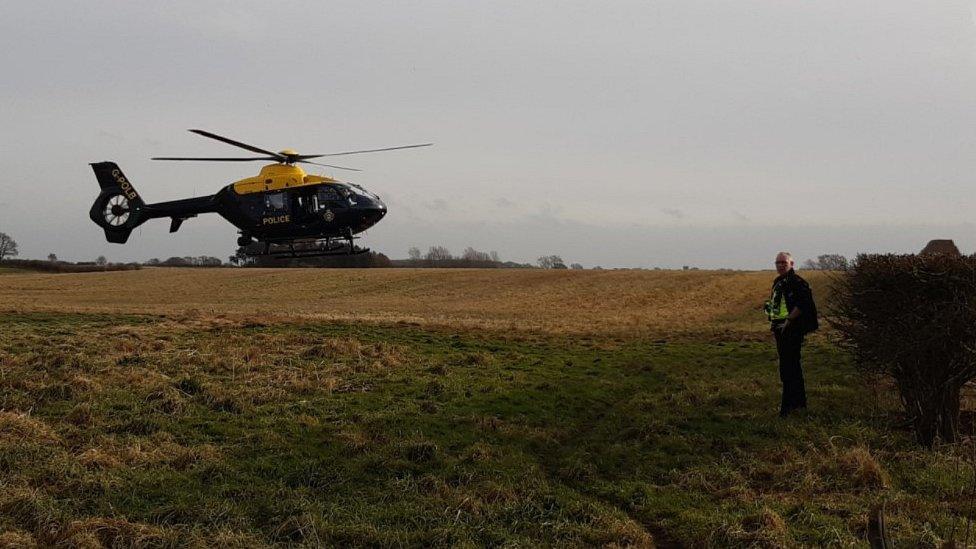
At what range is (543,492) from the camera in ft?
26.5

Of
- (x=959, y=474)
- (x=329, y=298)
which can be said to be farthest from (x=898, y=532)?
(x=329, y=298)

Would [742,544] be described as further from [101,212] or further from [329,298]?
[329,298]

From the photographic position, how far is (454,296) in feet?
164

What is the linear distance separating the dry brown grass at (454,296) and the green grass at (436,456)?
11263mm

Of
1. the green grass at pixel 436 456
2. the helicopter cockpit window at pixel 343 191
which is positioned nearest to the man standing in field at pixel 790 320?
the green grass at pixel 436 456

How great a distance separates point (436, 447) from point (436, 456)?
32 centimetres

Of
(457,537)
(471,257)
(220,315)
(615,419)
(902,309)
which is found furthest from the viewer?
(471,257)

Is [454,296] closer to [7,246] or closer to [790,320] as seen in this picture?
[790,320]

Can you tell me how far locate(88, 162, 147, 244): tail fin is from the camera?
20.7 meters

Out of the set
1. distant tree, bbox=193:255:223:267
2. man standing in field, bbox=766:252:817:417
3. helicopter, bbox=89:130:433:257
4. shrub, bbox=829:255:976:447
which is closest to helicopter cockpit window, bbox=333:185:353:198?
helicopter, bbox=89:130:433:257

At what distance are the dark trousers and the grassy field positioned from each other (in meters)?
0.35

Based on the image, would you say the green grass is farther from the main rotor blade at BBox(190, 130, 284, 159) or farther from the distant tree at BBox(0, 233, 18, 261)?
the distant tree at BBox(0, 233, 18, 261)

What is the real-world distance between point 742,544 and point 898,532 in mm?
1504

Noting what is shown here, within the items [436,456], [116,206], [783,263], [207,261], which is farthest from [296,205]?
[207,261]
